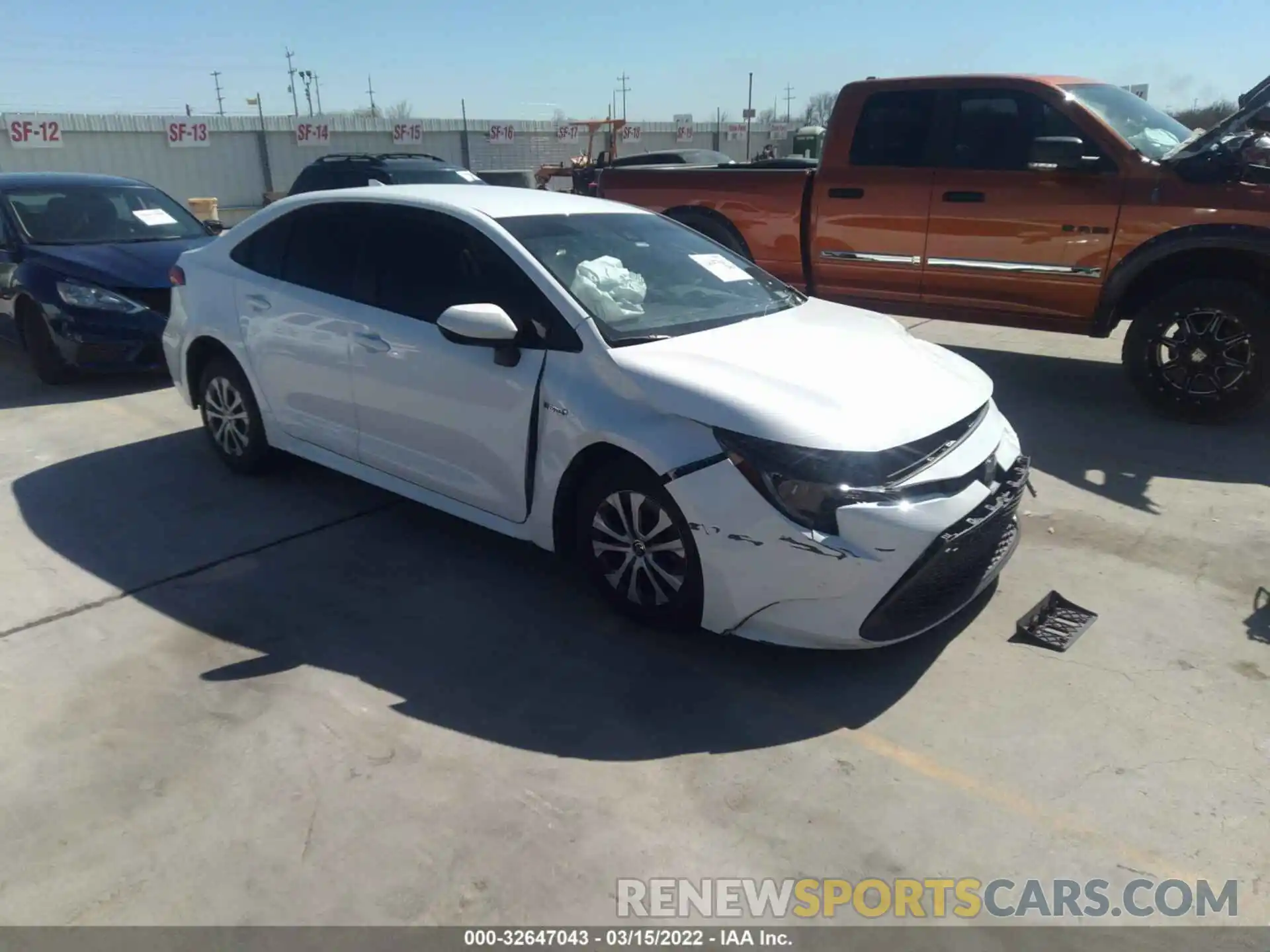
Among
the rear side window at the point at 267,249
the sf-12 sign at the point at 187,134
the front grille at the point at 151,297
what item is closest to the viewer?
the rear side window at the point at 267,249

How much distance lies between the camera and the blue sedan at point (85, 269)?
Result: 7.27m

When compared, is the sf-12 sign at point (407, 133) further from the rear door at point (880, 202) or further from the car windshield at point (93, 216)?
the rear door at point (880, 202)

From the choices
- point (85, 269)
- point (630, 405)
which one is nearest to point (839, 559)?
point (630, 405)

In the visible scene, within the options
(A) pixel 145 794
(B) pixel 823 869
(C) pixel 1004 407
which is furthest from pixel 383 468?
(C) pixel 1004 407

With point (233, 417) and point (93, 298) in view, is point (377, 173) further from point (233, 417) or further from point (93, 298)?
point (233, 417)

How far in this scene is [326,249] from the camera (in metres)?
4.78

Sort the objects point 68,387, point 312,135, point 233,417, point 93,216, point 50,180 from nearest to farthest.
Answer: point 233,417, point 68,387, point 93,216, point 50,180, point 312,135

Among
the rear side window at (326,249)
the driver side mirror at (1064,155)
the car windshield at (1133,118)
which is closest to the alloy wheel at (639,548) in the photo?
the rear side window at (326,249)

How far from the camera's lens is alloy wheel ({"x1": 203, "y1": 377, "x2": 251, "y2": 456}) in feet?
17.4

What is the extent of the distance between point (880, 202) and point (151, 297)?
568 centimetres

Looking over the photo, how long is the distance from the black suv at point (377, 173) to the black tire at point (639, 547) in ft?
29.7

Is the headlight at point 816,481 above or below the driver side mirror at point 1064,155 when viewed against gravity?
below

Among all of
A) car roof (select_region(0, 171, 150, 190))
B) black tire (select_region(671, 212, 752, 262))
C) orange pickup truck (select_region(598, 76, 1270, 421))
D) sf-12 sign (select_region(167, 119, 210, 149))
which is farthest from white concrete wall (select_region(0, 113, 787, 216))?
orange pickup truck (select_region(598, 76, 1270, 421))

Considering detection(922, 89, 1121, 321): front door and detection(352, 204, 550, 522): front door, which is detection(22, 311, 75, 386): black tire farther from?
detection(922, 89, 1121, 321): front door
